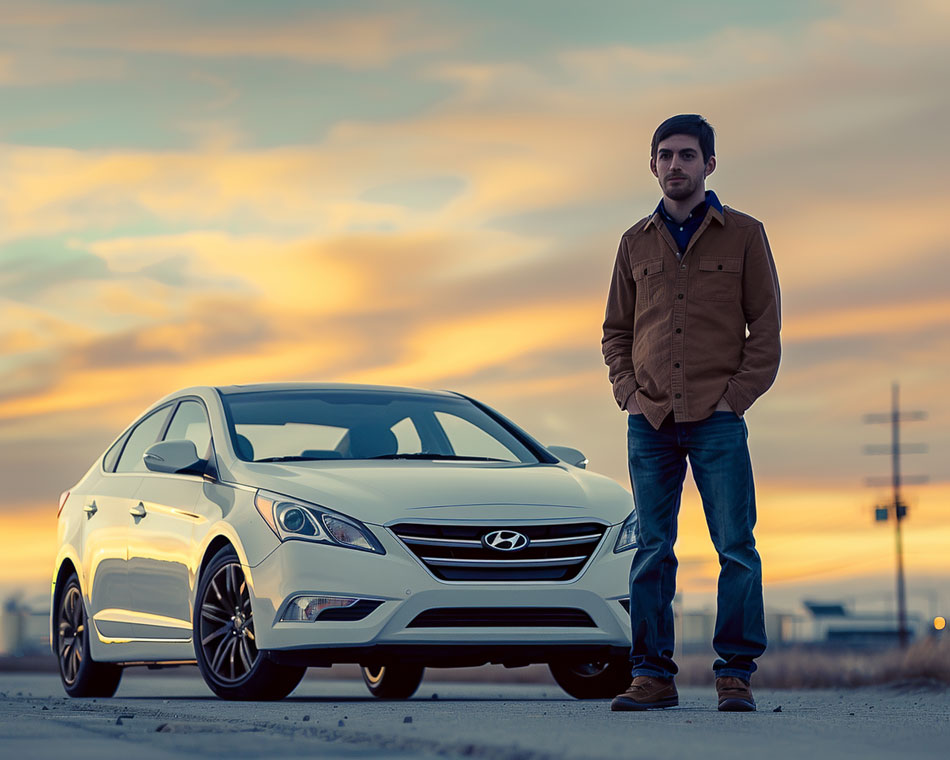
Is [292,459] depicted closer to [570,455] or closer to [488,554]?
[488,554]

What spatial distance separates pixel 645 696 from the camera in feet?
23.3

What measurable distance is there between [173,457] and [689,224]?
3.09m

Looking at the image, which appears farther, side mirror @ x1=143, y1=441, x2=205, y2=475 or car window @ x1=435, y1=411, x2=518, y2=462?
car window @ x1=435, y1=411, x2=518, y2=462

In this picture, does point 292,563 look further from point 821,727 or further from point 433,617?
point 821,727

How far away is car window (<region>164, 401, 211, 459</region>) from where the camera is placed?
30.5ft

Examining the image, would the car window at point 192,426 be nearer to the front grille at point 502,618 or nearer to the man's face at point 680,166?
the front grille at point 502,618

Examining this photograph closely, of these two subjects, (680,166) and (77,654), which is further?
(77,654)

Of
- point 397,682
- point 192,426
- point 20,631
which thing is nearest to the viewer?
point 192,426

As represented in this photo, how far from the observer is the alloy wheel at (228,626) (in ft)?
26.5

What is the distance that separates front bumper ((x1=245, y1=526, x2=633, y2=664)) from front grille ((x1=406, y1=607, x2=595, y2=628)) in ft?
0.04

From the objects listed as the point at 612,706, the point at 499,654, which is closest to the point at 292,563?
the point at 499,654

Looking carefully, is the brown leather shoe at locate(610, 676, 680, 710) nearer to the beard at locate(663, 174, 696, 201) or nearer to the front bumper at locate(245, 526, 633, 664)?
the front bumper at locate(245, 526, 633, 664)

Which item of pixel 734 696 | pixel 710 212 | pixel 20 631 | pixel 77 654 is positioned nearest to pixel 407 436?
pixel 77 654

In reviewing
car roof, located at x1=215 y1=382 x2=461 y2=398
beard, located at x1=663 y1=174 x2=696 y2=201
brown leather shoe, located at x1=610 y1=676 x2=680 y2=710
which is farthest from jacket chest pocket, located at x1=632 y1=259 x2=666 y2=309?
car roof, located at x1=215 y1=382 x2=461 y2=398
